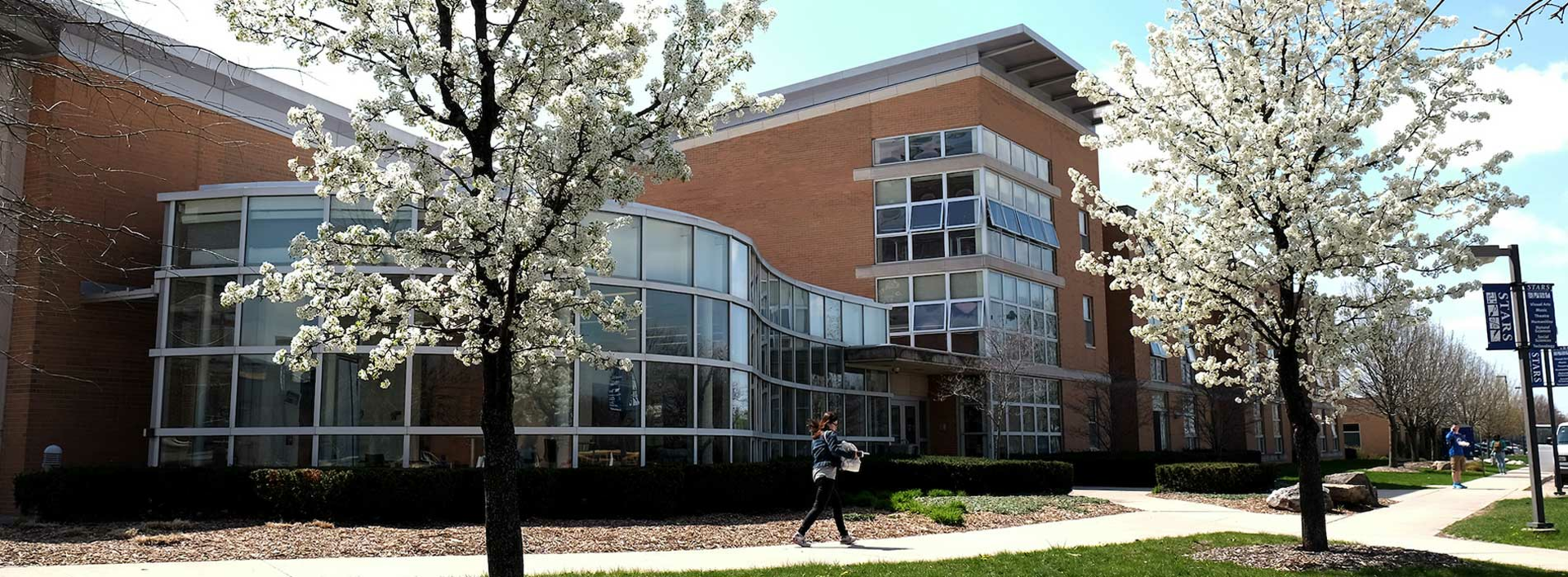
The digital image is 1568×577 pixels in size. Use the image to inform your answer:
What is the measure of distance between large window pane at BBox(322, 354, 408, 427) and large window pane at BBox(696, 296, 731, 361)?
4.76m

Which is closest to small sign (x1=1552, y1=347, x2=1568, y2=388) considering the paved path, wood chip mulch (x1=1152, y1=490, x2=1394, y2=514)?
the paved path

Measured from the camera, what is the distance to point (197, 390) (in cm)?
1667

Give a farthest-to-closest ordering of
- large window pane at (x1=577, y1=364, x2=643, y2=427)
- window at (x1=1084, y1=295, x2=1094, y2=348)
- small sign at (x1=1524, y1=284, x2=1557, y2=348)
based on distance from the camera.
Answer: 1. window at (x1=1084, y1=295, x2=1094, y2=348)
2. large window pane at (x1=577, y1=364, x2=643, y2=427)
3. small sign at (x1=1524, y1=284, x2=1557, y2=348)

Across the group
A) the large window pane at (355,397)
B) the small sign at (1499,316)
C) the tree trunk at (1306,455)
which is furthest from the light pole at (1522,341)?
the large window pane at (355,397)

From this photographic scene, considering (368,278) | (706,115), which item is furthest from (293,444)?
(706,115)

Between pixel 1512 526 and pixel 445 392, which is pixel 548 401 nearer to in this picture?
pixel 445 392

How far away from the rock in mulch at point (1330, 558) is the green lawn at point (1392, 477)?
11493 millimetres

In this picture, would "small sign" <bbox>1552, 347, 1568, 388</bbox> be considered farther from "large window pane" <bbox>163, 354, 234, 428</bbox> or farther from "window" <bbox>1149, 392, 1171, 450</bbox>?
"large window pane" <bbox>163, 354, 234, 428</bbox>

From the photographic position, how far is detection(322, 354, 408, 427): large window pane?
16.4 metres

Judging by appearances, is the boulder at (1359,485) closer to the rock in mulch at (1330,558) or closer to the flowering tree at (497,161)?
the rock in mulch at (1330,558)

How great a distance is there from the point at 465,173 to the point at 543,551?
5387 mm

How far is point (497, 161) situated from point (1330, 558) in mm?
Answer: 8786

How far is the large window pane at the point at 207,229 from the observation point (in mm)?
A: 16938

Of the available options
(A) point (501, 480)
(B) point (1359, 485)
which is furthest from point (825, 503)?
(B) point (1359, 485)
